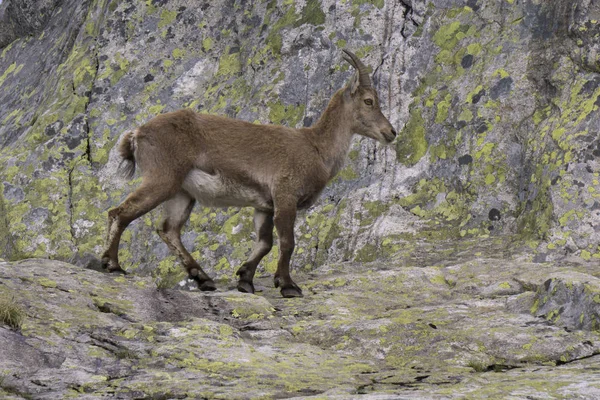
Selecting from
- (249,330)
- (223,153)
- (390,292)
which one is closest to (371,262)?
(390,292)

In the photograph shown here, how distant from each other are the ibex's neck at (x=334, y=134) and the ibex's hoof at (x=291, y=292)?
218cm

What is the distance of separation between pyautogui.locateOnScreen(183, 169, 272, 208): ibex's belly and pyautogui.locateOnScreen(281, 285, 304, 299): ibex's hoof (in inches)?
54.2

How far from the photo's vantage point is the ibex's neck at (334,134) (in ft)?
35.2

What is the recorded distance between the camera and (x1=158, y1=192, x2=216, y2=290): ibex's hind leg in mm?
9656

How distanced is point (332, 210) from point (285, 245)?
2.14 meters

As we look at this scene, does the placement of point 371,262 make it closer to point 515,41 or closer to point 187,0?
point 515,41

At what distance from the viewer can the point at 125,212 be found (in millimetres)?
9258

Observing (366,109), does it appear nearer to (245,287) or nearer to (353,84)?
(353,84)

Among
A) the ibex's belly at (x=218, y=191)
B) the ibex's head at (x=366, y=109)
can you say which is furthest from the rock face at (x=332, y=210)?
the ibex's belly at (x=218, y=191)

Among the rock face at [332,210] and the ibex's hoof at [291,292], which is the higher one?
the rock face at [332,210]

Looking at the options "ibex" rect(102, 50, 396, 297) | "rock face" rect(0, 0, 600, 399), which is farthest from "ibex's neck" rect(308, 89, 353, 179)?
"rock face" rect(0, 0, 600, 399)

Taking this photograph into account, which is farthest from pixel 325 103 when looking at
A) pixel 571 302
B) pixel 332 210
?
pixel 571 302

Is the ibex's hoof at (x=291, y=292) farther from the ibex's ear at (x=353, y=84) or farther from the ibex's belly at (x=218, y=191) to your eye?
the ibex's ear at (x=353, y=84)

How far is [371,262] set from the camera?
1064 cm
